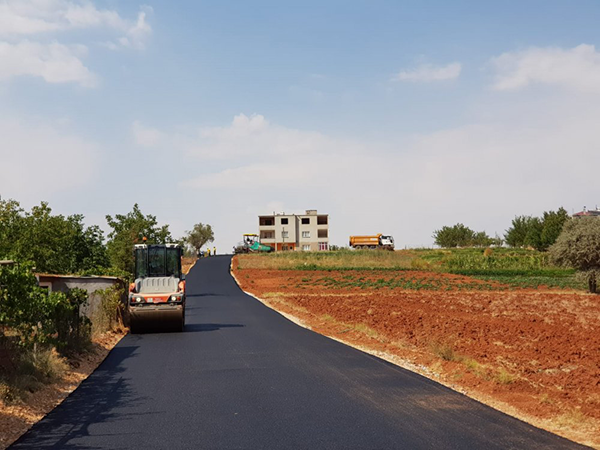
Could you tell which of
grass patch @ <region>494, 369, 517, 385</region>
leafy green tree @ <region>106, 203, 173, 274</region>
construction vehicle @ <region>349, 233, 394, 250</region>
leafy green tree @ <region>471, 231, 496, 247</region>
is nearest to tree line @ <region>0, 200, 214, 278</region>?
leafy green tree @ <region>106, 203, 173, 274</region>

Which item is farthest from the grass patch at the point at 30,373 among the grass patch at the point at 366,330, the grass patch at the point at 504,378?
the grass patch at the point at 366,330

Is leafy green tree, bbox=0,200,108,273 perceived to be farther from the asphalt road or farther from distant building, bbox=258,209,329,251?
distant building, bbox=258,209,329,251

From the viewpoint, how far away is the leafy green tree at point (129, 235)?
41156 mm

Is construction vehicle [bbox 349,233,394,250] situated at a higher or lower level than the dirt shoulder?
higher

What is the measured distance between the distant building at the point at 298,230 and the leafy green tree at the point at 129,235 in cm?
6869

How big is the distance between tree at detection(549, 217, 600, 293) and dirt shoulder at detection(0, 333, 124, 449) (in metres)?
35.8

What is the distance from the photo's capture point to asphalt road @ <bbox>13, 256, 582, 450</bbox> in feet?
27.7

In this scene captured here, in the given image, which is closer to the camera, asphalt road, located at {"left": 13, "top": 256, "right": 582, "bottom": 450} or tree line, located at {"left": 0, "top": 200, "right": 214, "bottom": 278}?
asphalt road, located at {"left": 13, "top": 256, "right": 582, "bottom": 450}

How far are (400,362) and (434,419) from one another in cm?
627

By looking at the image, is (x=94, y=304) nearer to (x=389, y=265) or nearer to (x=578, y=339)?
(x=578, y=339)

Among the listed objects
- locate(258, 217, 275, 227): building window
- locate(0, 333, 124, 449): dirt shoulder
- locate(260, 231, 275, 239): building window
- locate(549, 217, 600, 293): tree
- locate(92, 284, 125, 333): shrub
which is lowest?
locate(0, 333, 124, 449): dirt shoulder

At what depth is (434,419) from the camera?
9.42 m

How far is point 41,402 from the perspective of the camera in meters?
11.3

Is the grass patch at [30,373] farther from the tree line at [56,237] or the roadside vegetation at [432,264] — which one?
the roadside vegetation at [432,264]
